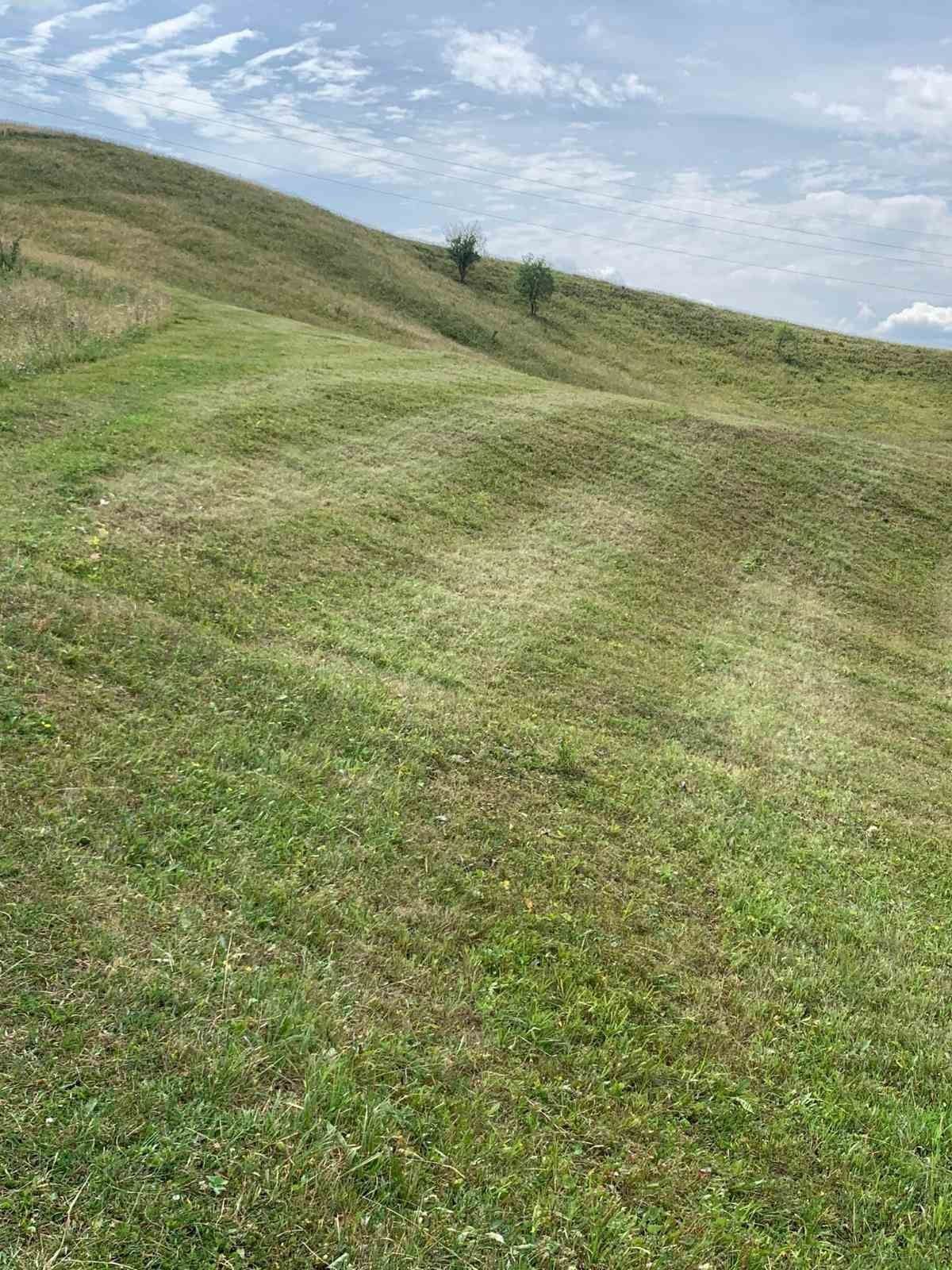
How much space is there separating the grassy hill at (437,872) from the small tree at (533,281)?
4385cm

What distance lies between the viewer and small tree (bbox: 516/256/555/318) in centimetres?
5816

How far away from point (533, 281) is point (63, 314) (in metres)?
40.4

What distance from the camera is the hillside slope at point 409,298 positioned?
41.3 m

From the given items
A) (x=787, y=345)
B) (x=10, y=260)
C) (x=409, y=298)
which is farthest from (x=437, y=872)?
(x=787, y=345)

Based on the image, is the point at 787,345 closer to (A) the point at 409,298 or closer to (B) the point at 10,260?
(A) the point at 409,298

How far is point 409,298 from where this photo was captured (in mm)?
49625

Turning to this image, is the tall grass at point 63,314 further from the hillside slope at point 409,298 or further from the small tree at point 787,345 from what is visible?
the small tree at point 787,345

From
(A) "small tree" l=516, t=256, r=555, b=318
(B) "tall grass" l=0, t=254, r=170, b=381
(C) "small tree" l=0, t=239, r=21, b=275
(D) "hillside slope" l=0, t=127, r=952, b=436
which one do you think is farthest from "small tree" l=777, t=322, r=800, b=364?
(C) "small tree" l=0, t=239, r=21, b=275

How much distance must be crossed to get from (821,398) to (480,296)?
962 inches

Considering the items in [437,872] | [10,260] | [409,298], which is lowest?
[437,872]

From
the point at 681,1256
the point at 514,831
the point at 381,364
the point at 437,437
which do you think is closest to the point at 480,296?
the point at 381,364

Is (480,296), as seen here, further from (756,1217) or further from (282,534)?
(756,1217)

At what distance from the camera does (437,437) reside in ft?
71.1

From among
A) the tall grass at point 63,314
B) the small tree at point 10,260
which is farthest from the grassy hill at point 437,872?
the small tree at point 10,260
